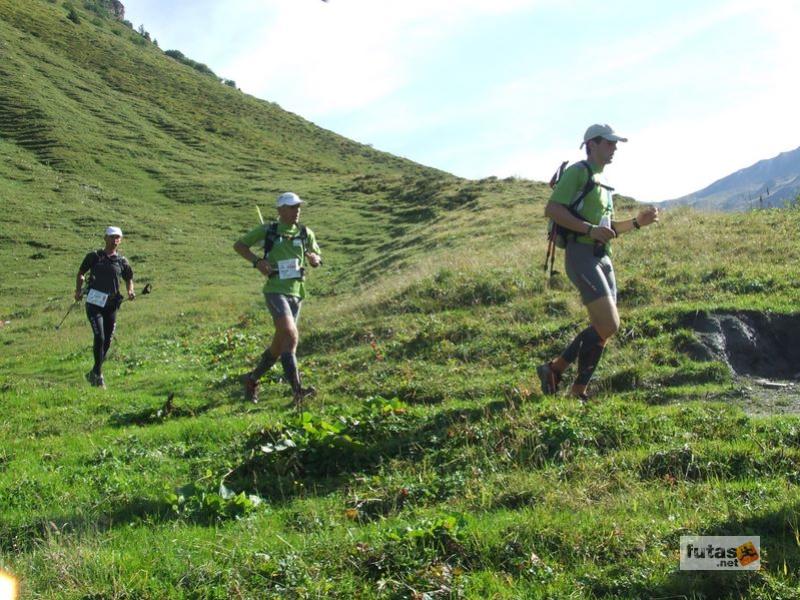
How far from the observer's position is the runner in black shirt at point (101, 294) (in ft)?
37.2

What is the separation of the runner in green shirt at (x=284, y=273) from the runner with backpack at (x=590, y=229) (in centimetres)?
327

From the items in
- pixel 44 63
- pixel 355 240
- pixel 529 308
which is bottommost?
pixel 529 308

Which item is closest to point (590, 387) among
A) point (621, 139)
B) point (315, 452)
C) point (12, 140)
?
point (621, 139)

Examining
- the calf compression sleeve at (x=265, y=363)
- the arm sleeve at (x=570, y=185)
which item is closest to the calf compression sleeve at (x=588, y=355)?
the arm sleeve at (x=570, y=185)

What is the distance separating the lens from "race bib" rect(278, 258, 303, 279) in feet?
28.7

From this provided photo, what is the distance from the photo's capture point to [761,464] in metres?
5.07

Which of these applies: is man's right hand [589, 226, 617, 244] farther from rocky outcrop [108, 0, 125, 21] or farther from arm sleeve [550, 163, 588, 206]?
rocky outcrop [108, 0, 125, 21]

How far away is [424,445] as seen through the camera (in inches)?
249

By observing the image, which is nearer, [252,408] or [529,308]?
[252,408]

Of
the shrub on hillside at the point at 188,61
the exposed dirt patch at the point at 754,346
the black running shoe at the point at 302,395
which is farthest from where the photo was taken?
the shrub on hillside at the point at 188,61

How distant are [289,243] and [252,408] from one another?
2.08 m

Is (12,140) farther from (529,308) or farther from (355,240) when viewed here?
(529,308)

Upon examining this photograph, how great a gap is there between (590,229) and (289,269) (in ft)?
12.3

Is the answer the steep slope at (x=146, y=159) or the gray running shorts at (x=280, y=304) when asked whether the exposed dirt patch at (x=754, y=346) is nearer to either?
the gray running shorts at (x=280, y=304)
